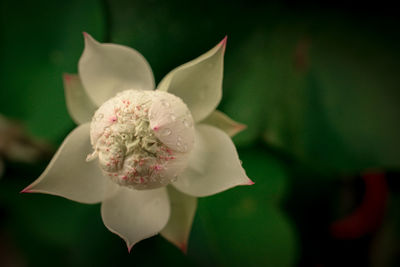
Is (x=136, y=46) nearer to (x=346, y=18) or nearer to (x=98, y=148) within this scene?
(x=98, y=148)

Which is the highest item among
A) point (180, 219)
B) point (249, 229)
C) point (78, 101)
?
point (78, 101)

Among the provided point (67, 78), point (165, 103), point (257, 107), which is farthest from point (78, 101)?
point (257, 107)

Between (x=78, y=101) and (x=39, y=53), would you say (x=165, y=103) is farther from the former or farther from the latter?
(x=39, y=53)

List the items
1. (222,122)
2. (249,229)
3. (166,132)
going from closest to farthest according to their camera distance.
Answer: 1. (166,132)
2. (222,122)
3. (249,229)

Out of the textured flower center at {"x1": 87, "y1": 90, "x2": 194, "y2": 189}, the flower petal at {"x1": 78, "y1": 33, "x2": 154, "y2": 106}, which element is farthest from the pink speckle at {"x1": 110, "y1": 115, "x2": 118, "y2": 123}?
the flower petal at {"x1": 78, "y1": 33, "x2": 154, "y2": 106}

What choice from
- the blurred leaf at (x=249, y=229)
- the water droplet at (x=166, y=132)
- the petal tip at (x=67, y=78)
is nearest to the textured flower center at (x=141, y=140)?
the water droplet at (x=166, y=132)

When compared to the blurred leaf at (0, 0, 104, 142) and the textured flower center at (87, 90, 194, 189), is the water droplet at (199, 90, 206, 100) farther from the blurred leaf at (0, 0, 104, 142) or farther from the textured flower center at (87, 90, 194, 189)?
the blurred leaf at (0, 0, 104, 142)

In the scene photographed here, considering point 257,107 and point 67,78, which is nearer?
point 67,78
